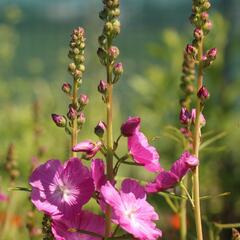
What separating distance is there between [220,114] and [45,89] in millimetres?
2318

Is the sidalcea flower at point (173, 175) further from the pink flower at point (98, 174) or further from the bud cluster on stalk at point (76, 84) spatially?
the bud cluster on stalk at point (76, 84)

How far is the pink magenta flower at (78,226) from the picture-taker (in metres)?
1.21

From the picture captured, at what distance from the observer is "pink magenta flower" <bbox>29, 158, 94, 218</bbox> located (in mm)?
1212

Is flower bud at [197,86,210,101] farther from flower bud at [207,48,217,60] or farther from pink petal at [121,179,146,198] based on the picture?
pink petal at [121,179,146,198]

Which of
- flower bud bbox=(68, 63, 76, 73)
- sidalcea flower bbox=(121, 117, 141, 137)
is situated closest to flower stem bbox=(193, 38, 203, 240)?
sidalcea flower bbox=(121, 117, 141, 137)

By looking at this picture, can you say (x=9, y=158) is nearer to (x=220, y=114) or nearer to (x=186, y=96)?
(x=186, y=96)

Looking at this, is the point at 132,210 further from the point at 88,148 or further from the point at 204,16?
the point at 204,16

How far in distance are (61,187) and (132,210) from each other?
0.13 metres

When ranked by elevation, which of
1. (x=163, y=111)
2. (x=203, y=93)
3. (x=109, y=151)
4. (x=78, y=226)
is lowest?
(x=78, y=226)

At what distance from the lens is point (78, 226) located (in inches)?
48.7

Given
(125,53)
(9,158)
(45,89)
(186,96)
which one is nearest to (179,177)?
(186,96)

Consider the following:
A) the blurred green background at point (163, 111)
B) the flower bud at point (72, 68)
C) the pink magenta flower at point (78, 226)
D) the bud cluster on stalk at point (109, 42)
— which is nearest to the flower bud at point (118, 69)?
the bud cluster on stalk at point (109, 42)

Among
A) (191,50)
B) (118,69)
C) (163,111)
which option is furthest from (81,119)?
(163,111)

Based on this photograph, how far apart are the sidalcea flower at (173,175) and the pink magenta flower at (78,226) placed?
0.37 ft
